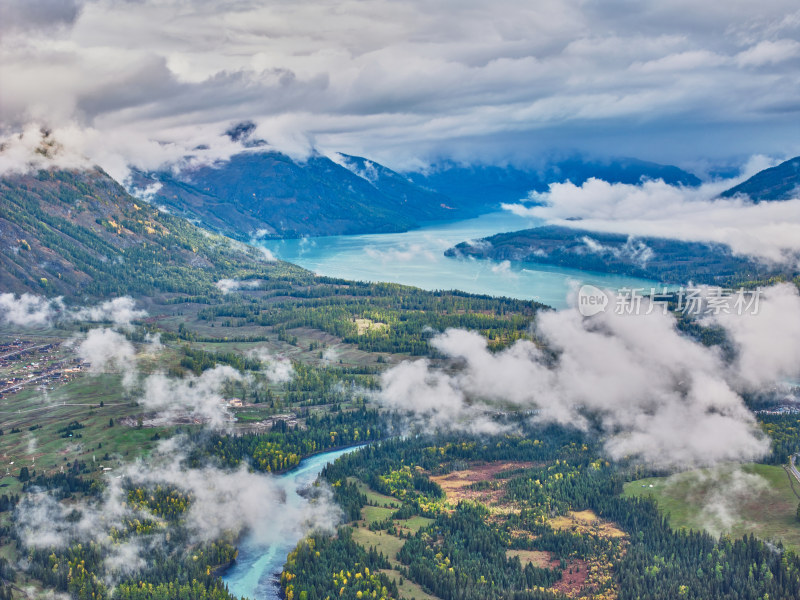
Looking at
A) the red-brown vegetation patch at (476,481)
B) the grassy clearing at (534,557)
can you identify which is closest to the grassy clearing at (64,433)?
the red-brown vegetation patch at (476,481)

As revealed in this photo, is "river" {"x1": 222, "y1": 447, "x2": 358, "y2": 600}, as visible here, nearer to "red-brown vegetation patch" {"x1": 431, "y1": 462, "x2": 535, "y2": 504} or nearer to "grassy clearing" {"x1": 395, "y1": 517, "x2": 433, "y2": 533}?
"grassy clearing" {"x1": 395, "y1": 517, "x2": 433, "y2": 533}

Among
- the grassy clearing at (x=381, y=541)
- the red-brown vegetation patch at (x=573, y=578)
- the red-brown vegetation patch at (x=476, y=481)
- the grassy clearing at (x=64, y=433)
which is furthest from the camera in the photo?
the grassy clearing at (x=64, y=433)

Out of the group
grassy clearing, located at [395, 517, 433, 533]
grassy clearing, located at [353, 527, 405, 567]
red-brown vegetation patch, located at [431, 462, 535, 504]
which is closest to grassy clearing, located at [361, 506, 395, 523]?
grassy clearing, located at [395, 517, 433, 533]

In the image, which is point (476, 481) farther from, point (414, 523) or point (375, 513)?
point (375, 513)

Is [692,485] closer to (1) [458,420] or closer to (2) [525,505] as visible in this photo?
(2) [525,505]

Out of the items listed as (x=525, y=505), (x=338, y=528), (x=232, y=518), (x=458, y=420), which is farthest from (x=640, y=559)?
(x=458, y=420)

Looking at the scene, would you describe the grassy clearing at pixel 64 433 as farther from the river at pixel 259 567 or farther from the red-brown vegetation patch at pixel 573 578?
the red-brown vegetation patch at pixel 573 578

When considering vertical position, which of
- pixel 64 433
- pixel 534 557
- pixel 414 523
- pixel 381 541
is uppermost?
pixel 64 433

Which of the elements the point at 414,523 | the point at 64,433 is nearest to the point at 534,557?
the point at 414,523
